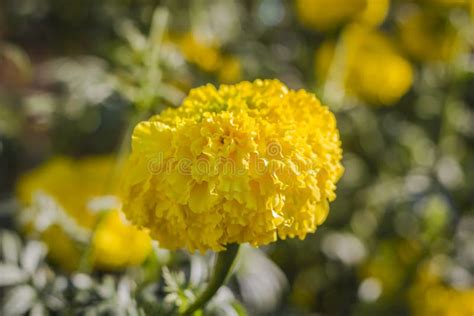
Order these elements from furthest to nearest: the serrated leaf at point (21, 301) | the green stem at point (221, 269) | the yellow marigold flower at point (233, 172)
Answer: the serrated leaf at point (21, 301) → the green stem at point (221, 269) → the yellow marigold flower at point (233, 172)

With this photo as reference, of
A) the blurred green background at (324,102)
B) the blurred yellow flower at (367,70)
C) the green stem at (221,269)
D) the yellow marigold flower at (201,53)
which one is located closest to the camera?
the green stem at (221,269)

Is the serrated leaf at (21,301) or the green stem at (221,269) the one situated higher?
the green stem at (221,269)

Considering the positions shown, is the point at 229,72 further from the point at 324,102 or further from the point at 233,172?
the point at 233,172

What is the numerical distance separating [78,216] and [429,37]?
Result: 1.16m

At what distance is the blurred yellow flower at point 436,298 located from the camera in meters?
1.60

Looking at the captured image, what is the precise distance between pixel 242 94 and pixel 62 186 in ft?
2.59

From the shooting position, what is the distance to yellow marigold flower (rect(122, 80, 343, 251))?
952 millimetres

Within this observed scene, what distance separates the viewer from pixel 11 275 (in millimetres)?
1373

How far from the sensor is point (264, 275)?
1.53m

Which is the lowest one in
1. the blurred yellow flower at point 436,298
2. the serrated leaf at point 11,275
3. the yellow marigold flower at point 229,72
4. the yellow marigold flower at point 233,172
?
the blurred yellow flower at point 436,298

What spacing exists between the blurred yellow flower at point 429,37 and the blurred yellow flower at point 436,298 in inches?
27.4

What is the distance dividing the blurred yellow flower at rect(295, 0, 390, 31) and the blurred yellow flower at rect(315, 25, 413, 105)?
6.8 inches

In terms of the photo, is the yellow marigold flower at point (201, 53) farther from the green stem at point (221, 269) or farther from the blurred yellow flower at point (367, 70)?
the green stem at point (221, 269)

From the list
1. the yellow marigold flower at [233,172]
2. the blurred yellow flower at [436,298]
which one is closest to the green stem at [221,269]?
the yellow marigold flower at [233,172]
